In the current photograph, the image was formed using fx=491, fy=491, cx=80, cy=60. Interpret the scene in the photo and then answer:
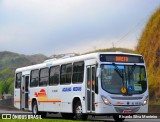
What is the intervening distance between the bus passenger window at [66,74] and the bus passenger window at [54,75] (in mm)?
607

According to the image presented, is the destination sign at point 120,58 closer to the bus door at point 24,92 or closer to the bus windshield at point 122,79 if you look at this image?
the bus windshield at point 122,79

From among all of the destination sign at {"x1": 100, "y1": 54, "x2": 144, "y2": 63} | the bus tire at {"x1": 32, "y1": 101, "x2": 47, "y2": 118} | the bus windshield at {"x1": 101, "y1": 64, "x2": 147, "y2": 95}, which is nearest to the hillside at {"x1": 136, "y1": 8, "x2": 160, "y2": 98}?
the bus tire at {"x1": 32, "y1": 101, "x2": 47, "y2": 118}

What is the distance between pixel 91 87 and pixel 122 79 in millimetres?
1488

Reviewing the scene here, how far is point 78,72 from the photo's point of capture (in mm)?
23516

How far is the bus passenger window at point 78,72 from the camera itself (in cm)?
2319

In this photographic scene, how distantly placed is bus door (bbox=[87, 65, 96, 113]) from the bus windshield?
630mm

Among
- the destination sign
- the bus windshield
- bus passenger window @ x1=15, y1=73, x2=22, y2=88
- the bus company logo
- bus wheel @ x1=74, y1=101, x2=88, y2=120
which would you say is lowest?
bus wheel @ x1=74, y1=101, x2=88, y2=120

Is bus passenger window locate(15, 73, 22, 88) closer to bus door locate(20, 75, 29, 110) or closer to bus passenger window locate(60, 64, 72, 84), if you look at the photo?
bus door locate(20, 75, 29, 110)

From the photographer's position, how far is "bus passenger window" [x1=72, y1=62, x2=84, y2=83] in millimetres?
23188

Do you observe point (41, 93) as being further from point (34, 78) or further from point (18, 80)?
point (18, 80)

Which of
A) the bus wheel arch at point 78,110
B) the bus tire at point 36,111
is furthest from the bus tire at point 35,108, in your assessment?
the bus wheel arch at point 78,110

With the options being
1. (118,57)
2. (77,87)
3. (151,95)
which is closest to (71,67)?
(77,87)

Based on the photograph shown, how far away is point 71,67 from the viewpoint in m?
24.4

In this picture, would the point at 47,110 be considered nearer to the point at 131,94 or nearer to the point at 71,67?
the point at 71,67
